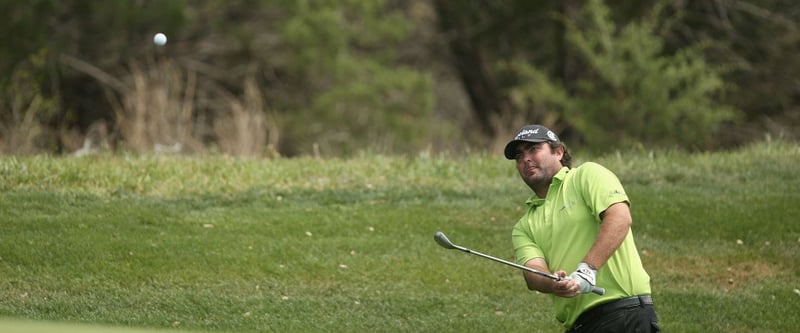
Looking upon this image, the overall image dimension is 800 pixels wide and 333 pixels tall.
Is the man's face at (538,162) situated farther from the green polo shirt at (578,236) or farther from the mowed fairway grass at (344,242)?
the mowed fairway grass at (344,242)

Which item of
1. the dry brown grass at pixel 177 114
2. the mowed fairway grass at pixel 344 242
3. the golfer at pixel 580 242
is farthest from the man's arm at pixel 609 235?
the dry brown grass at pixel 177 114

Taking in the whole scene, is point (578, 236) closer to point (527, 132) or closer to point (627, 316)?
point (627, 316)

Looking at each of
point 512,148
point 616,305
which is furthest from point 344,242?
point 616,305

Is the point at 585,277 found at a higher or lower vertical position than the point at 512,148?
lower

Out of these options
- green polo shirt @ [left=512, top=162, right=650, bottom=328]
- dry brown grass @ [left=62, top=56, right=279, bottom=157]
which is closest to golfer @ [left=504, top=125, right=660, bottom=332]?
green polo shirt @ [left=512, top=162, right=650, bottom=328]

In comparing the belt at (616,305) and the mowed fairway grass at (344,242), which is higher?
the belt at (616,305)

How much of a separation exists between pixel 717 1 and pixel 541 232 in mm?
19466

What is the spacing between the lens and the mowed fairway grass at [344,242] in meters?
9.34

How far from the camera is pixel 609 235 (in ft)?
21.2

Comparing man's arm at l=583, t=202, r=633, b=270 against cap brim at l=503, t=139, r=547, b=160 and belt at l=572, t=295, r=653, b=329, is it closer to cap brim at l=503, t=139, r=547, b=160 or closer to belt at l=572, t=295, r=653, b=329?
belt at l=572, t=295, r=653, b=329

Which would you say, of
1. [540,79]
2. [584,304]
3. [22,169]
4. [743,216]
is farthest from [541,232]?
[540,79]

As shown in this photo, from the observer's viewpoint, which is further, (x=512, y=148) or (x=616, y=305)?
(x=512, y=148)

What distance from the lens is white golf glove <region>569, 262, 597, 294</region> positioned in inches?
250

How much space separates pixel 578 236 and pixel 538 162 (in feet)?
1.53
